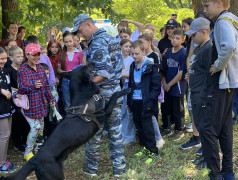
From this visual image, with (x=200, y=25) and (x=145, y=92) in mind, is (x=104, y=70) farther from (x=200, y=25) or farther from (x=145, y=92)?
(x=200, y=25)

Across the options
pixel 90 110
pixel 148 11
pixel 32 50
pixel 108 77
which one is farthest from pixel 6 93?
pixel 148 11

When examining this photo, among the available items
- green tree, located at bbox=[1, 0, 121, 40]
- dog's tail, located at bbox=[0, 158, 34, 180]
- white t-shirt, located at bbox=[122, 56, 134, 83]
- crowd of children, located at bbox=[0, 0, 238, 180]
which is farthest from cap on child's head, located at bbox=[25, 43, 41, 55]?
dog's tail, located at bbox=[0, 158, 34, 180]

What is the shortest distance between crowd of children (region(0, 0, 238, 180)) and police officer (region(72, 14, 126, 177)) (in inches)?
25.7

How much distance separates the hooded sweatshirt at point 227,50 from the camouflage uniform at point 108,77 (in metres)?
1.41

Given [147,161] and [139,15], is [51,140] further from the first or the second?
[139,15]

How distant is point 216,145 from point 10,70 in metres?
3.69

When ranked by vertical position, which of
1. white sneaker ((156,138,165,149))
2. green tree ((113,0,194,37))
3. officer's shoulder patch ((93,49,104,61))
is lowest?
white sneaker ((156,138,165,149))

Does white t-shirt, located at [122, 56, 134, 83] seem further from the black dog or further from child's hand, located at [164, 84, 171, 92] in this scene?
the black dog

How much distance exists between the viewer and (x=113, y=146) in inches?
175

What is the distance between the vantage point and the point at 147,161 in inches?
190

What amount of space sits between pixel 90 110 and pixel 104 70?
0.58m

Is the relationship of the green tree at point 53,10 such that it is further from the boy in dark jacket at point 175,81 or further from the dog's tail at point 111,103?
the dog's tail at point 111,103

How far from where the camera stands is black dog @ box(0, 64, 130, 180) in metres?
3.37

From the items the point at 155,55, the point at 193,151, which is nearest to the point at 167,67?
the point at 155,55
